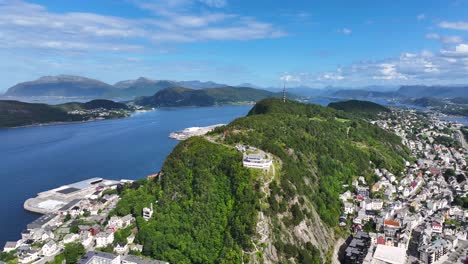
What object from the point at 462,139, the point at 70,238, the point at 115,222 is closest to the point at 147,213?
the point at 115,222

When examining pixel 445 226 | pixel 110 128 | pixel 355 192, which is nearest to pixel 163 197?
pixel 355 192

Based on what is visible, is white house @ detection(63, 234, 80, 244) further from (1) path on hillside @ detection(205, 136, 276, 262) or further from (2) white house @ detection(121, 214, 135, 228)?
(1) path on hillside @ detection(205, 136, 276, 262)

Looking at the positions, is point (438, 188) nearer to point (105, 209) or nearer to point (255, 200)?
point (255, 200)

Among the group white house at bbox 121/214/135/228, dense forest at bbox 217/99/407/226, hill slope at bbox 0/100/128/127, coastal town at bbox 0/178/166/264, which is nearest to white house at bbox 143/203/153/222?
coastal town at bbox 0/178/166/264

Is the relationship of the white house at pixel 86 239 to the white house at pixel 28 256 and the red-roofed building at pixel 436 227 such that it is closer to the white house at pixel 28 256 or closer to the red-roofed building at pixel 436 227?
the white house at pixel 28 256

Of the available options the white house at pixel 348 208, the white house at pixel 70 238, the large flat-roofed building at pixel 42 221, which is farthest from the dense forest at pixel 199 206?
the white house at pixel 348 208

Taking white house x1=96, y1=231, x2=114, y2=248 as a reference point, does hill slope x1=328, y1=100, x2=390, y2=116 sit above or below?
above
